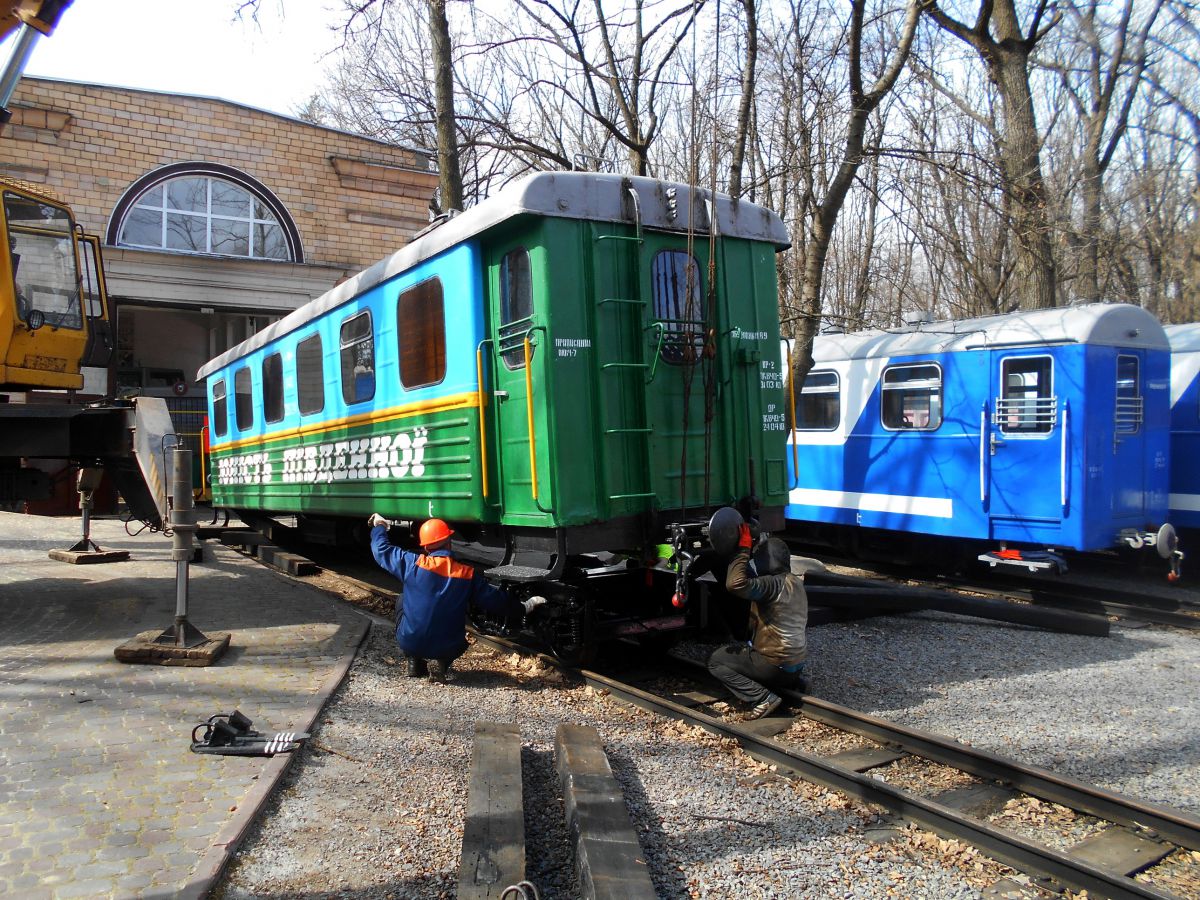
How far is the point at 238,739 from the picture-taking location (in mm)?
4887

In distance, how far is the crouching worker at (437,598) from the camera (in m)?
6.28

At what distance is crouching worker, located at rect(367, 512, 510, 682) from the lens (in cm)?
628

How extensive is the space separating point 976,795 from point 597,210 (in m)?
4.17

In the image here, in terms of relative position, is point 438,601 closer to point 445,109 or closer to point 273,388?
point 273,388

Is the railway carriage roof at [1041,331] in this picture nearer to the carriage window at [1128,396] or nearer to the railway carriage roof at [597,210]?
the carriage window at [1128,396]

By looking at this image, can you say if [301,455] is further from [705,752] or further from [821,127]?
[821,127]

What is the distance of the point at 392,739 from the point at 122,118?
18.3 metres

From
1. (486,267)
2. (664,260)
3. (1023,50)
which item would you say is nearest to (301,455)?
(486,267)

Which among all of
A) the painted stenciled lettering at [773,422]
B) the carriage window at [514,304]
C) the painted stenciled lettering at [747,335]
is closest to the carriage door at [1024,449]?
the painted stenciled lettering at [773,422]

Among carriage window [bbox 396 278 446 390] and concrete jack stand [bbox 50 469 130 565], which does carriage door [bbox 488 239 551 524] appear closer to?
carriage window [bbox 396 278 446 390]

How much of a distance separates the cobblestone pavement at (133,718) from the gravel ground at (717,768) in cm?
24

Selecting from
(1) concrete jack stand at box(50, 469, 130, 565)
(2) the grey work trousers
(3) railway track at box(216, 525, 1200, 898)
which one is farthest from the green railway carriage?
(1) concrete jack stand at box(50, 469, 130, 565)

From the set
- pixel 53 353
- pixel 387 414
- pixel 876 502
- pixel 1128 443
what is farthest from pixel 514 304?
pixel 1128 443

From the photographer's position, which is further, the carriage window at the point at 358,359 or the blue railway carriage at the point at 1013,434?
the blue railway carriage at the point at 1013,434
